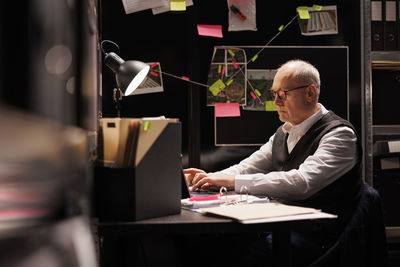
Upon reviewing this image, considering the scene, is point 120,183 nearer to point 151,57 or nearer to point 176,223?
point 176,223

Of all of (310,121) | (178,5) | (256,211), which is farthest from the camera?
(178,5)

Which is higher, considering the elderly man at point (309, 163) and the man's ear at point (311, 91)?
the man's ear at point (311, 91)

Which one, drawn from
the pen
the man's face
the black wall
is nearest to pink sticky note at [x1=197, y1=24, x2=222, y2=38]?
the black wall

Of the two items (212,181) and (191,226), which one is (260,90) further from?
(191,226)

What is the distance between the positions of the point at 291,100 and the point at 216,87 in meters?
0.73

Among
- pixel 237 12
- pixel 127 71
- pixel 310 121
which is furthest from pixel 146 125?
pixel 237 12

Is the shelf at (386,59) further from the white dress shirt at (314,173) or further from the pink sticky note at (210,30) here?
the white dress shirt at (314,173)

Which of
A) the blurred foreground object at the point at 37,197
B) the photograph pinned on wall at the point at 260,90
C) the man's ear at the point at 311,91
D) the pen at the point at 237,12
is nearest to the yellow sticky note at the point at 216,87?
the photograph pinned on wall at the point at 260,90

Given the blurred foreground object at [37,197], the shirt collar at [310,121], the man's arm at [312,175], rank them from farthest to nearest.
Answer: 1. the shirt collar at [310,121]
2. the man's arm at [312,175]
3. the blurred foreground object at [37,197]

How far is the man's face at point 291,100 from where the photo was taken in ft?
6.66

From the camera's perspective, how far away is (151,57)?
8.75 ft

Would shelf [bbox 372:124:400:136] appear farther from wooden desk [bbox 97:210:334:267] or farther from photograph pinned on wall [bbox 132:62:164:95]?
wooden desk [bbox 97:210:334:267]

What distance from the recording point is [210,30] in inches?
105

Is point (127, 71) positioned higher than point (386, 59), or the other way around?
point (386, 59)
